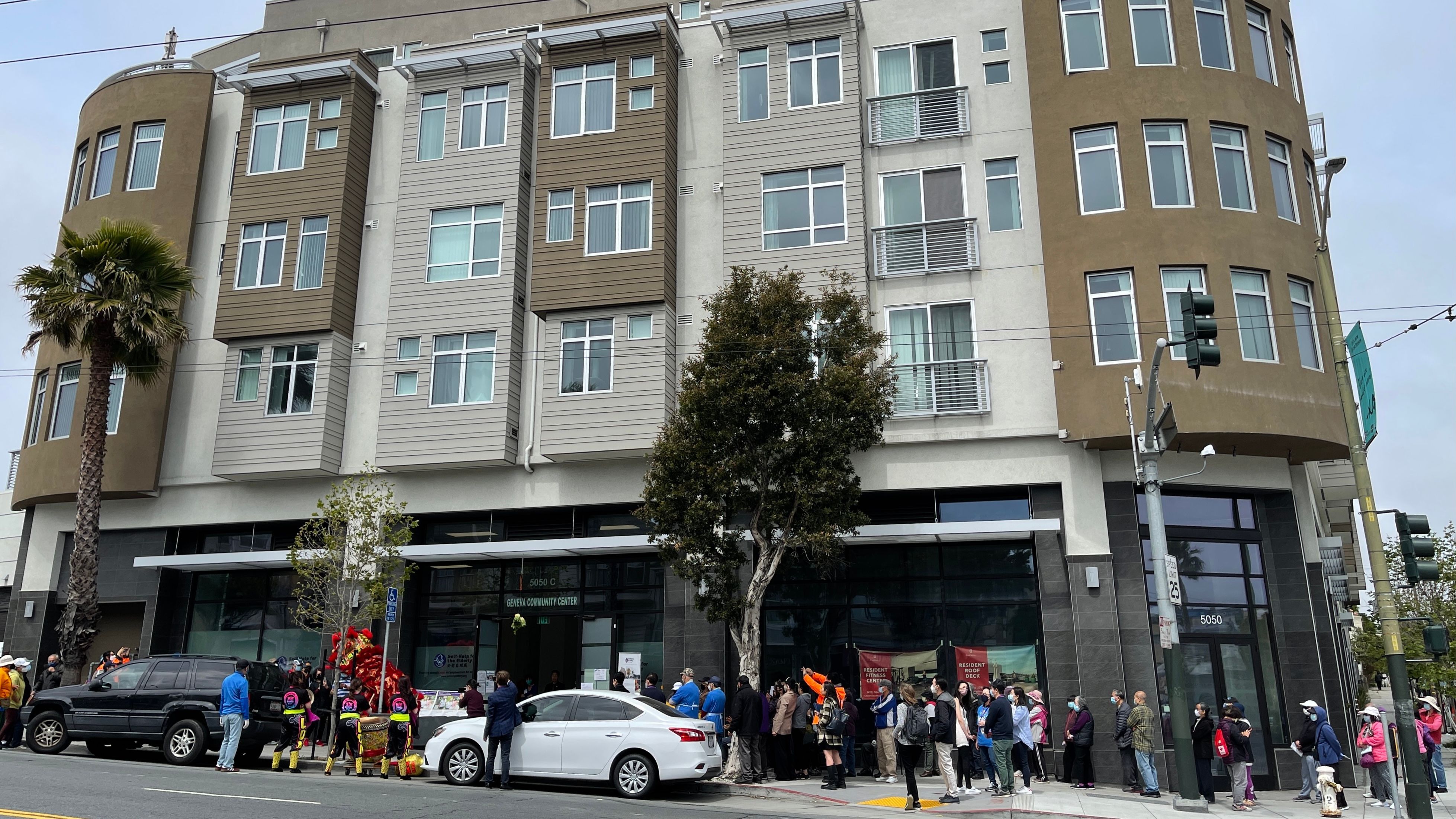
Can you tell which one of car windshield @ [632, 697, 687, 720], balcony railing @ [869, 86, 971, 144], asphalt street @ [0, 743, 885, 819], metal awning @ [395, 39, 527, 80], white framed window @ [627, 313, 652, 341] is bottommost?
asphalt street @ [0, 743, 885, 819]

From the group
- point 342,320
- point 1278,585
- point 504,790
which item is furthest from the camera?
point 342,320

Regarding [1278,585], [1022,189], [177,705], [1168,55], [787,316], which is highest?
[1168,55]

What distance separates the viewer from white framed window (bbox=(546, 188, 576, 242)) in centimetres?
2514

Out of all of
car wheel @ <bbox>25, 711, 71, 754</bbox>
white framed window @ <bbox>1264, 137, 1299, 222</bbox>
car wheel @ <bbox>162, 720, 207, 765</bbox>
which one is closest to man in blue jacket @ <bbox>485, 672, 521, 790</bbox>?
car wheel @ <bbox>162, 720, 207, 765</bbox>

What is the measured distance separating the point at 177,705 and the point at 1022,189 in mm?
19198

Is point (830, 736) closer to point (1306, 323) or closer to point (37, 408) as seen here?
point (1306, 323)

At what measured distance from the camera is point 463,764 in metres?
16.9

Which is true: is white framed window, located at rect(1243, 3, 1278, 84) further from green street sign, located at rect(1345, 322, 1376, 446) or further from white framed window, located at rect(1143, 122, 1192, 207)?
green street sign, located at rect(1345, 322, 1376, 446)

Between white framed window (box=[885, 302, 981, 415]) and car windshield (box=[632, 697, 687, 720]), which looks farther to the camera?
white framed window (box=[885, 302, 981, 415])

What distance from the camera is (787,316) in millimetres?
19672

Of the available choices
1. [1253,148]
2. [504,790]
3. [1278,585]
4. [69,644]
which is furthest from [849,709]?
[69,644]

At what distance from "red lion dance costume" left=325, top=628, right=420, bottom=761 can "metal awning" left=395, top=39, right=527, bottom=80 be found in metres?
14.0

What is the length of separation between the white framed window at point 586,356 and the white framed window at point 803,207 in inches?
166

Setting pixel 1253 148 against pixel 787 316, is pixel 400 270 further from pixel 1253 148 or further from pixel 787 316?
pixel 1253 148
